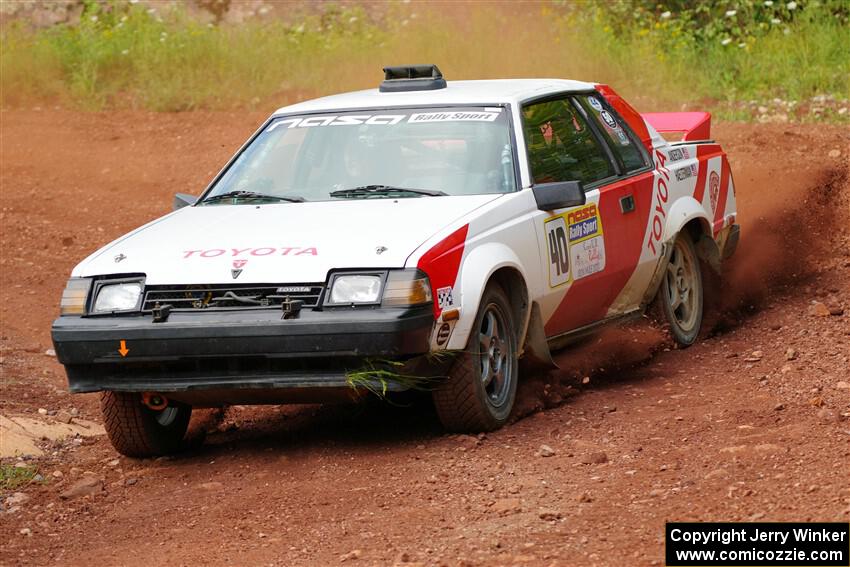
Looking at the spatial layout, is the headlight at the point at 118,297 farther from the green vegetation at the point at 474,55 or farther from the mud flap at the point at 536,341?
the green vegetation at the point at 474,55

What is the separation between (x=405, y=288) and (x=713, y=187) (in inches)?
140

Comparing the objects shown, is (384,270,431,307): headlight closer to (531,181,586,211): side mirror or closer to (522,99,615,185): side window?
(531,181,586,211): side mirror

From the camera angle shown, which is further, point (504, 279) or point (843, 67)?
point (843, 67)

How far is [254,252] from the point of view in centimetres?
608

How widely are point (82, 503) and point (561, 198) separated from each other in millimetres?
2577

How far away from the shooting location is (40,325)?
966cm

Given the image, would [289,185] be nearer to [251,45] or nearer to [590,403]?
[590,403]

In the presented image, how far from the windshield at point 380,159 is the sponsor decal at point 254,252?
86 centimetres

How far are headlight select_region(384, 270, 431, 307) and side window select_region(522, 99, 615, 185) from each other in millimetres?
1313

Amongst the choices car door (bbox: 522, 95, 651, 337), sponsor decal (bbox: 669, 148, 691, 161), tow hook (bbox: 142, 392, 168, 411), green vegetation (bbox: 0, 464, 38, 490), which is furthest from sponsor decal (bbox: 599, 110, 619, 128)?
green vegetation (bbox: 0, 464, 38, 490)

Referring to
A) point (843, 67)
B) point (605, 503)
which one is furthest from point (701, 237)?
point (843, 67)

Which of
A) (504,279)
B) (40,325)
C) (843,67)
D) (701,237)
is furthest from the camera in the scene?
(843,67)

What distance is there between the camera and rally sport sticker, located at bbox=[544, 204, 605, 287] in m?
6.90

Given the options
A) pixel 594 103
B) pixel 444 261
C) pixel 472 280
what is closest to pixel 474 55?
pixel 594 103
